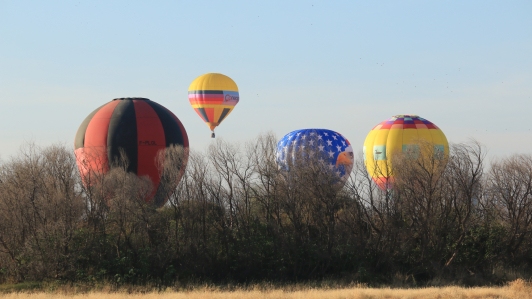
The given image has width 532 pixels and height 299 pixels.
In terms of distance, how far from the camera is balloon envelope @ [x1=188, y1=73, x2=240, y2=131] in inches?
1848

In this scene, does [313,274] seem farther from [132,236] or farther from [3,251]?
[3,251]

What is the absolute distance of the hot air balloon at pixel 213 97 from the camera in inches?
1848

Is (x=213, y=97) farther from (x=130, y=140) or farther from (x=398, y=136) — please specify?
(x=130, y=140)

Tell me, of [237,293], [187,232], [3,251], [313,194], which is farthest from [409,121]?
[3,251]

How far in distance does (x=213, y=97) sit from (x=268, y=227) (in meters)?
18.8

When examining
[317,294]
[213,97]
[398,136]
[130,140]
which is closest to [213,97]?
[213,97]

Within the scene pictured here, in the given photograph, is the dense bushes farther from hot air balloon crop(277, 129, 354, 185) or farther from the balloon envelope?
the balloon envelope

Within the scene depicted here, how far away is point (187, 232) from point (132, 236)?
257 centimetres

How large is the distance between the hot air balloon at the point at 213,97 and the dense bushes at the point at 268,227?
15.3 meters

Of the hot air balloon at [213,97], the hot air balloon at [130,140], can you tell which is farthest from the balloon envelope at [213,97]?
the hot air balloon at [130,140]

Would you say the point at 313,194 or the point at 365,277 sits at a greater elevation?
the point at 313,194

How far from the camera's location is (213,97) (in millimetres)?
46969

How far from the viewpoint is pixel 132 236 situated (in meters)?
29.9

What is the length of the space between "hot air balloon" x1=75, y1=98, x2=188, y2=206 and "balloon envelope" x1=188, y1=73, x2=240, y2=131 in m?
12.3
